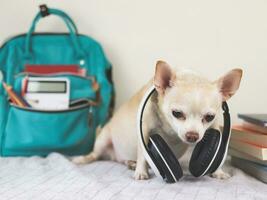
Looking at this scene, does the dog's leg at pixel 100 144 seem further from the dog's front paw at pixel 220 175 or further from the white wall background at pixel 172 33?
the dog's front paw at pixel 220 175

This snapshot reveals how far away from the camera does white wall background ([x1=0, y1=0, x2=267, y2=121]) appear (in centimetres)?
154


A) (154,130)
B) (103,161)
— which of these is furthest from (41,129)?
(154,130)

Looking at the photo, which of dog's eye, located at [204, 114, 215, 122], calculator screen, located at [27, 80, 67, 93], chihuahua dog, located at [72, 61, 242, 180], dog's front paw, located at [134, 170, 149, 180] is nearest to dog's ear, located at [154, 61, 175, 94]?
chihuahua dog, located at [72, 61, 242, 180]

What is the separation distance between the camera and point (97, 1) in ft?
5.23

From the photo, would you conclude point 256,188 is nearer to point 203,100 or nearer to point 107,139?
point 203,100

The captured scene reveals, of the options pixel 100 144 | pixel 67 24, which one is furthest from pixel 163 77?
pixel 67 24

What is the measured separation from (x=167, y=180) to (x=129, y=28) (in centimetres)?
76

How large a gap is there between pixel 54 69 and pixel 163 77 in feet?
2.03

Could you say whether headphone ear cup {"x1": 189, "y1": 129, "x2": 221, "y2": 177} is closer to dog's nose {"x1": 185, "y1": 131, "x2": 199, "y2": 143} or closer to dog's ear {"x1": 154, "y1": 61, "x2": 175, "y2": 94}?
dog's nose {"x1": 185, "y1": 131, "x2": 199, "y2": 143}

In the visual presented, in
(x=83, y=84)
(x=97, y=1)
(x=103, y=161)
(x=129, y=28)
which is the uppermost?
(x=97, y=1)

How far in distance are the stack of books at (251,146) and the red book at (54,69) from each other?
0.65m

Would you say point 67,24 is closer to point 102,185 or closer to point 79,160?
point 79,160

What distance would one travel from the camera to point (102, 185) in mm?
986

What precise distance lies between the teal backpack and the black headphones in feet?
1.42
